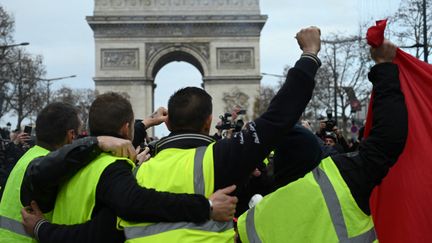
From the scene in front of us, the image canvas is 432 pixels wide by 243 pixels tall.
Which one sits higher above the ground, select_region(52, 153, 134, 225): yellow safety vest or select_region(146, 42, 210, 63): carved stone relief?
select_region(146, 42, 210, 63): carved stone relief

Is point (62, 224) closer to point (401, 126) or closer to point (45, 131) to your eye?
point (45, 131)

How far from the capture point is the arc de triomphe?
41.3 meters

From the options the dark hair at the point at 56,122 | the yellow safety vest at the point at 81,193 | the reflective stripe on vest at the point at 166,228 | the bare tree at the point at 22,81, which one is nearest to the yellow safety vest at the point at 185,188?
the reflective stripe on vest at the point at 166,228

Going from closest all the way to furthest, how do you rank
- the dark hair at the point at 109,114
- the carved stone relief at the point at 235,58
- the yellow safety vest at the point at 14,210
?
the dark hair at the point at 109,114, the yellow safety vest at the point at 14,210, the carved stone relief at the point at 235,58

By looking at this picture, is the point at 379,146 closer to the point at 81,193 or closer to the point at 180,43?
the point at 81,193

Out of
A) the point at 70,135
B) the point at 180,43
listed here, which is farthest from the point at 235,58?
the point at 70,135

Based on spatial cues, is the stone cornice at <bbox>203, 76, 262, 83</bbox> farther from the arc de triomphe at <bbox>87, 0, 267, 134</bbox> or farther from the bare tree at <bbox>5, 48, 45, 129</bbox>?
the bare tree at <bbox>5, 48, 45, 129</bbox>

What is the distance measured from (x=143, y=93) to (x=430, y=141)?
38907 millimetres

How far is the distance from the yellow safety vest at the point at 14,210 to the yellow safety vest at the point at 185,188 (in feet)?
2.95

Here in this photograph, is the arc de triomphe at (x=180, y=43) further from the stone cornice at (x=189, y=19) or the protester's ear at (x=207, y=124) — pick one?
the protester's ear at (x=207, y=124)

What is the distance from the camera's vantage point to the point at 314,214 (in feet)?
A: 8.82

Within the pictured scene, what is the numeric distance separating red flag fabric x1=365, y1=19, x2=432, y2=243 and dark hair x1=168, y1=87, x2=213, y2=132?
2.59 ft

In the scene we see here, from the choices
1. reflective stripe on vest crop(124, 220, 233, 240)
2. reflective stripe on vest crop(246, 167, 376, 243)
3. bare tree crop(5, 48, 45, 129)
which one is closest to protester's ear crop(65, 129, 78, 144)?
reflective stripe on vest crop(124, 220, 233, 240)

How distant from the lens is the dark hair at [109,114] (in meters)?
3.14
